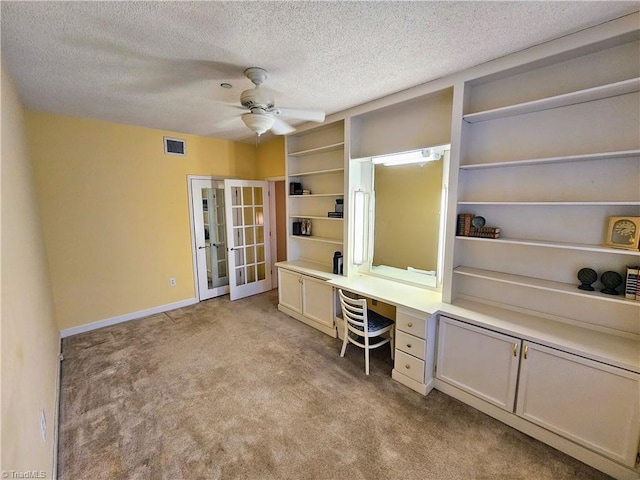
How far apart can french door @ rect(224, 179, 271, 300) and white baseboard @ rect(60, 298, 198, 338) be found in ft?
2.49

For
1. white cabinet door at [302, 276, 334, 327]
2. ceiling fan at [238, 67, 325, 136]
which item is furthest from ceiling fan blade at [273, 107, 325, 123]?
white cabinet door at [302, 276, 334, 327]

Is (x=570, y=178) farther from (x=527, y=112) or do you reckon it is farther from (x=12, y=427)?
(x=12, y=427)

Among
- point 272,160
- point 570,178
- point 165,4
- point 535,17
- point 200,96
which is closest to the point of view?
point 165,4

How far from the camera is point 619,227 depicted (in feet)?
5.89

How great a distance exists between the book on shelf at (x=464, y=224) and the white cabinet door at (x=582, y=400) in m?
0.93

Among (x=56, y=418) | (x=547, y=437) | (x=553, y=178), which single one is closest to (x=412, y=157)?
(x=553, y=178)

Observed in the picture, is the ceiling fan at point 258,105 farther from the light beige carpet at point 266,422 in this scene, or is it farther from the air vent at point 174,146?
the air vent at point 174,146

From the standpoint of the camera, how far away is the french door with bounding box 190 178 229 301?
440cm

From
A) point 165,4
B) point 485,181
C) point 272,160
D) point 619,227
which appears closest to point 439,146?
point 485,181

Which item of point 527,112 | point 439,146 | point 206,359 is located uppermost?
point 527,112

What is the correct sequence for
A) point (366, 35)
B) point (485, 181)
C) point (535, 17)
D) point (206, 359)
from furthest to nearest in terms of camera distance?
point (206, 359), point (485, 181), point (366, 35), point (535, 17)

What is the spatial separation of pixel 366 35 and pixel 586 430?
2.85 meters

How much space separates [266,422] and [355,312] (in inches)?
48.7

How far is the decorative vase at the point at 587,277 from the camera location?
6.19ft
